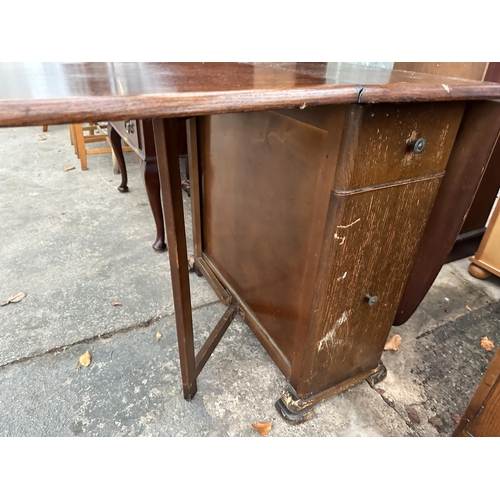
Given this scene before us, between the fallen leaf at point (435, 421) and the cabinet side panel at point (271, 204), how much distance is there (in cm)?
60

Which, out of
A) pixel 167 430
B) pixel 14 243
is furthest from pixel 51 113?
pixel 14 243

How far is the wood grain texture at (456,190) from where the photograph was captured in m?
1.06

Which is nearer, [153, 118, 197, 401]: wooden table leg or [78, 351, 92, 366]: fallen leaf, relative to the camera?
[153, 118, 197, 401]: wooden table leg

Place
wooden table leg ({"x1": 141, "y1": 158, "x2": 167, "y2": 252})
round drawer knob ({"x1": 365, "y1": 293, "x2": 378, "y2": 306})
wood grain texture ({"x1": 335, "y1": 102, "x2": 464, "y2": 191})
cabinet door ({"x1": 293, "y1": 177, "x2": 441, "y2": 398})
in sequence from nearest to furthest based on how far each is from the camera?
wood grain texture ({"x1": 335, "y1": 102, "x2": 464, "y2": 191}), cabinet door ({"x1": 293, "y1": 177, "x2": 441, "y2": 398}), round drawer knob ({"x1": 365, "y1": 293, "x2": 378, "y2": 306}), wooden table leg ({"x1": 141, "y1": 158, "x2": 167, "y2": 252})

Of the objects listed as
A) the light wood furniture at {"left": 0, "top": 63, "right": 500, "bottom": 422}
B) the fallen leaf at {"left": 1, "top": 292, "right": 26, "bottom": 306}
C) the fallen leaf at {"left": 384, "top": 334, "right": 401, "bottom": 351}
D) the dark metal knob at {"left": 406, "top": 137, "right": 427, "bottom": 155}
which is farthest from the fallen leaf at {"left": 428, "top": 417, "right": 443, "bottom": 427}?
the fallen leaf at {"left": 1, "top": 292, "right": 26, "bottom": 306}

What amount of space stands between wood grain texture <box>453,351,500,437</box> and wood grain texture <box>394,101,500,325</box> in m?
0.37

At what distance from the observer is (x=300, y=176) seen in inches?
43.4

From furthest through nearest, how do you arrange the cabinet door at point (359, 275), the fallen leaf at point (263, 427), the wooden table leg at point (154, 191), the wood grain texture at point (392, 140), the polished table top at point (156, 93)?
the wooden table leg at point (154, 191)
the fallen leaf at point (263, 427)
the cabinet door at point (359, 275)
the wood grain texture at point (392, 140)
the polished table top at point (156, 93)

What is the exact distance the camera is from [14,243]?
8.12 feet

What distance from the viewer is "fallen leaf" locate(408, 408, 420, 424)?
144 centimetres

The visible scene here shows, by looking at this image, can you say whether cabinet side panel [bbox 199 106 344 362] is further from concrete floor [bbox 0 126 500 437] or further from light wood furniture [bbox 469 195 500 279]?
light wood furniture [bbox 469 195 500 279]

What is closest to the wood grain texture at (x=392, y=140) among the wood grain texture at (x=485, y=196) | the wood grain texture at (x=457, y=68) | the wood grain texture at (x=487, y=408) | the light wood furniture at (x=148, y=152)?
the wood grain texture at (x=487, y=408)

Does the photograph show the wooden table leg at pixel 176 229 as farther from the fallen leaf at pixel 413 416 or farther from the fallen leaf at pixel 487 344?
the fallen leaf at pixel 487 344

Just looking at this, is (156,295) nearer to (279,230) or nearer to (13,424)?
(13,424)
